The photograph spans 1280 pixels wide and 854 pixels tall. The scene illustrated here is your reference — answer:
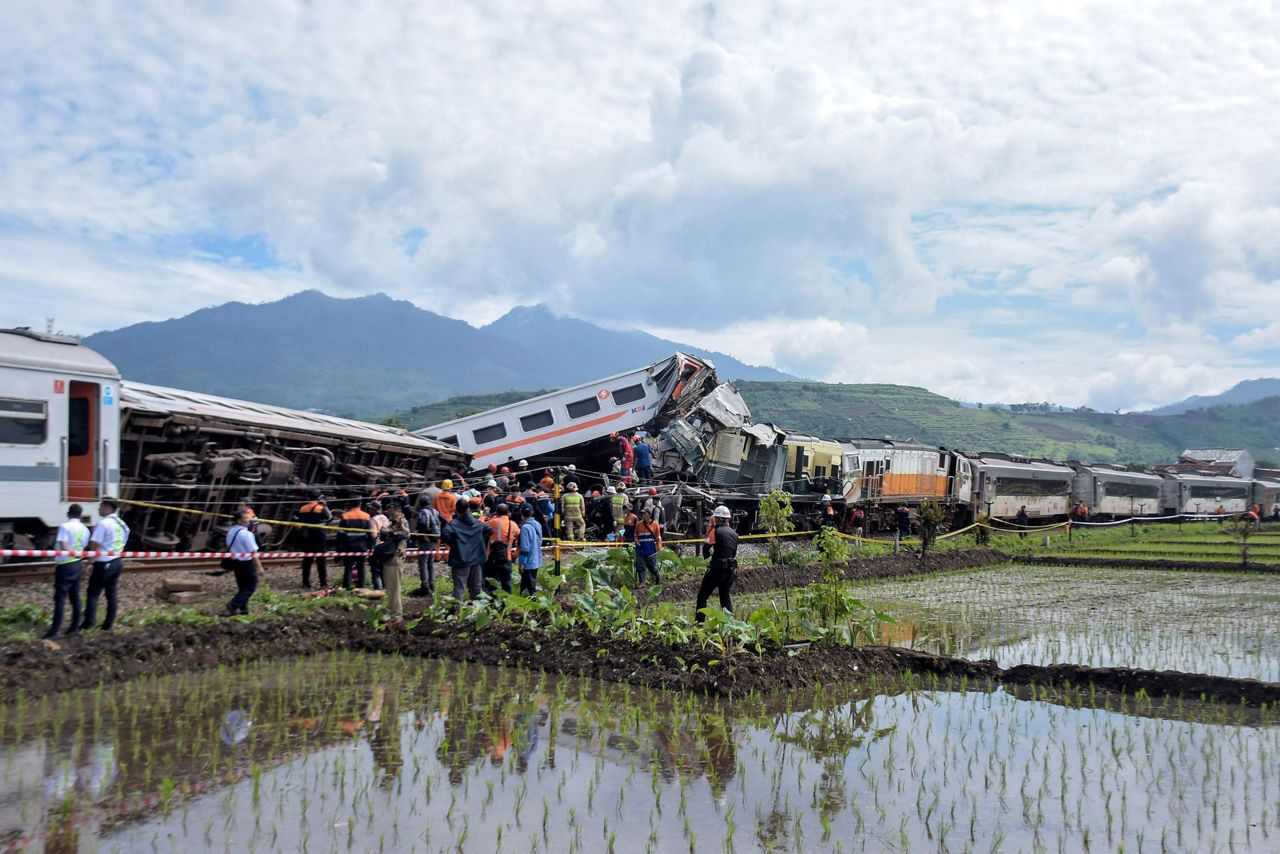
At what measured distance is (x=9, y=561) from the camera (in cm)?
1326

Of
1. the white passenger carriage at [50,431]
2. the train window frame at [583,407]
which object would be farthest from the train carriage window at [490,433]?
the white passenger carriage at [50,431]

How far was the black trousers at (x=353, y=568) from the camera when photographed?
15310 millimetres

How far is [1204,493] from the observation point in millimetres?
56531

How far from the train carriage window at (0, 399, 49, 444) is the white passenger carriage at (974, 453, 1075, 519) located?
33349mm

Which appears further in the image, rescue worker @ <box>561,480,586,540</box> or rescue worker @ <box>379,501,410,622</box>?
rescue worker @ <box>561,480,586,540</box>

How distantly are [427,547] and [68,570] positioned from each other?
21.3ft

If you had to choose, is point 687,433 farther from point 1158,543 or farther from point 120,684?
point 120,684

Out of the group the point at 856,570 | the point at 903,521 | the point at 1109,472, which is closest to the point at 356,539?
the point at 856,570

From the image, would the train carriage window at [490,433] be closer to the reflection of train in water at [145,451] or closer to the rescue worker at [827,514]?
the reflection of train in water at [145,451]

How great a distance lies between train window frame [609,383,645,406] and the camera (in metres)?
27.9

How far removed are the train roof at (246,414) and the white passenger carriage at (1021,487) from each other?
23.9 metres

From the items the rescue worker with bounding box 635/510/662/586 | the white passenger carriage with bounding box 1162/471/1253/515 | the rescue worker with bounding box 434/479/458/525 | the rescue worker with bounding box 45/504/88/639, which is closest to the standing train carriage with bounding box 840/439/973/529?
the rescue worker with bounding box 635/510/662/586

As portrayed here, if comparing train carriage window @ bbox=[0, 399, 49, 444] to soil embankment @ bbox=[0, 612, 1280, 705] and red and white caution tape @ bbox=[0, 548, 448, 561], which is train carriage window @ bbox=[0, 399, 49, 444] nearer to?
red and white caution tape @ bbox=[0, 548, 448, 561]

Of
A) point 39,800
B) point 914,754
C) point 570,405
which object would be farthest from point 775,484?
point 39,800
